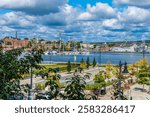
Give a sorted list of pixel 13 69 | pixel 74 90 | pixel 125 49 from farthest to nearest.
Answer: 1. pixel 125 49
2. pixel 13 69
3. pixel 74 90

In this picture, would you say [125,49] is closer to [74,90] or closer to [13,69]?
[13,69]

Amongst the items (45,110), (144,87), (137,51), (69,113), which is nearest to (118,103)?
(69,113)

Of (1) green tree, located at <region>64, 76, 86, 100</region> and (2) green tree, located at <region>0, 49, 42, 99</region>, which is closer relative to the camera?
(1) green tree, located at <region>64, 76, 86, 100</region>

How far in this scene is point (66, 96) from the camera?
414 centimetres

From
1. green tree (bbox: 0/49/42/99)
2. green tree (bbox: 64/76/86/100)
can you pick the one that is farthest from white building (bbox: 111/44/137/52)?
green tree (bbox: 64/76/86/100)

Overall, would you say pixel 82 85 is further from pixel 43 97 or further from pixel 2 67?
pixel 2 67

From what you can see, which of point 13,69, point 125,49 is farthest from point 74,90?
point 125,49

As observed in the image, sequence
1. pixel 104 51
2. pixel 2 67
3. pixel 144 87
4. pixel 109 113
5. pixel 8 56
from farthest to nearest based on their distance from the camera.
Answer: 1. pixel 104 51
2. pixel 144 87
3. pixel 8 56
4. pixel 2 67
5. pixel 109 113

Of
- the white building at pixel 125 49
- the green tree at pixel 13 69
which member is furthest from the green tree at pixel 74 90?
the white building at pixel 125 49

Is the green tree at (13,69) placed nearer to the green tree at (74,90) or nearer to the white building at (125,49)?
the green tree at (74,90)

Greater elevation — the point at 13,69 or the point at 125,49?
the point at 13,69

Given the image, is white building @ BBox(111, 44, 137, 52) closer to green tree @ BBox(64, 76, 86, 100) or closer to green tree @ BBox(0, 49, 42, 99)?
green tree @ BBox(0, 49, 42, 99)

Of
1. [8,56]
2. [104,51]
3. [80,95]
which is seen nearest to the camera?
[80,95]

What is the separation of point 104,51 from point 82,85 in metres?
189
